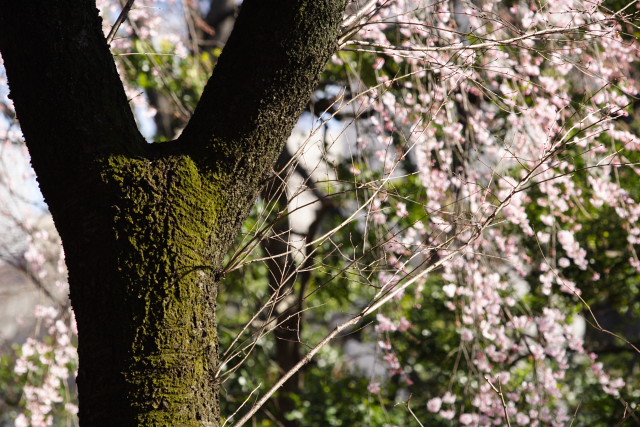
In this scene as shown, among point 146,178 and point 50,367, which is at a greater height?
point 50,367

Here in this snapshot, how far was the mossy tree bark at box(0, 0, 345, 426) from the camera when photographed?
1.22 meters

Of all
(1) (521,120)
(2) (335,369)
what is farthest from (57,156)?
(2) (335,369)

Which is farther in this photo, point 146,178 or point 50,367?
point 50,367

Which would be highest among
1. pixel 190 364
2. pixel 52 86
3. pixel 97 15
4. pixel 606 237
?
pixel 97 15

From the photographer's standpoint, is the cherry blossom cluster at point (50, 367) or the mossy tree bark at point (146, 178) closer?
the mossy tree bark at point (146, 178)

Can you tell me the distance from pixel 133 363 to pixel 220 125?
20.0 inches

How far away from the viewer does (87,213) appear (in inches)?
49.3

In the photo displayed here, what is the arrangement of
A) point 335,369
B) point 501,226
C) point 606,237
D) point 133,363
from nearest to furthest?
1. point 133,363
2. point 501,226
3. point 606,237
4. point 335,369

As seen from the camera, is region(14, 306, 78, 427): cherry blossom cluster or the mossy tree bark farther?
region(14, 306, 78, 427): cherry blossom cluster

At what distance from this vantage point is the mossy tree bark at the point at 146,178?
4.00 feet

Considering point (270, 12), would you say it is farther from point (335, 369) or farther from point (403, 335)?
point (335, 369)

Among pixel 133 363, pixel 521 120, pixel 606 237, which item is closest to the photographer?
pixel 133 363

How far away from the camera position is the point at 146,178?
127cm

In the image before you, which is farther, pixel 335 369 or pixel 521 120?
pixel 335 369
